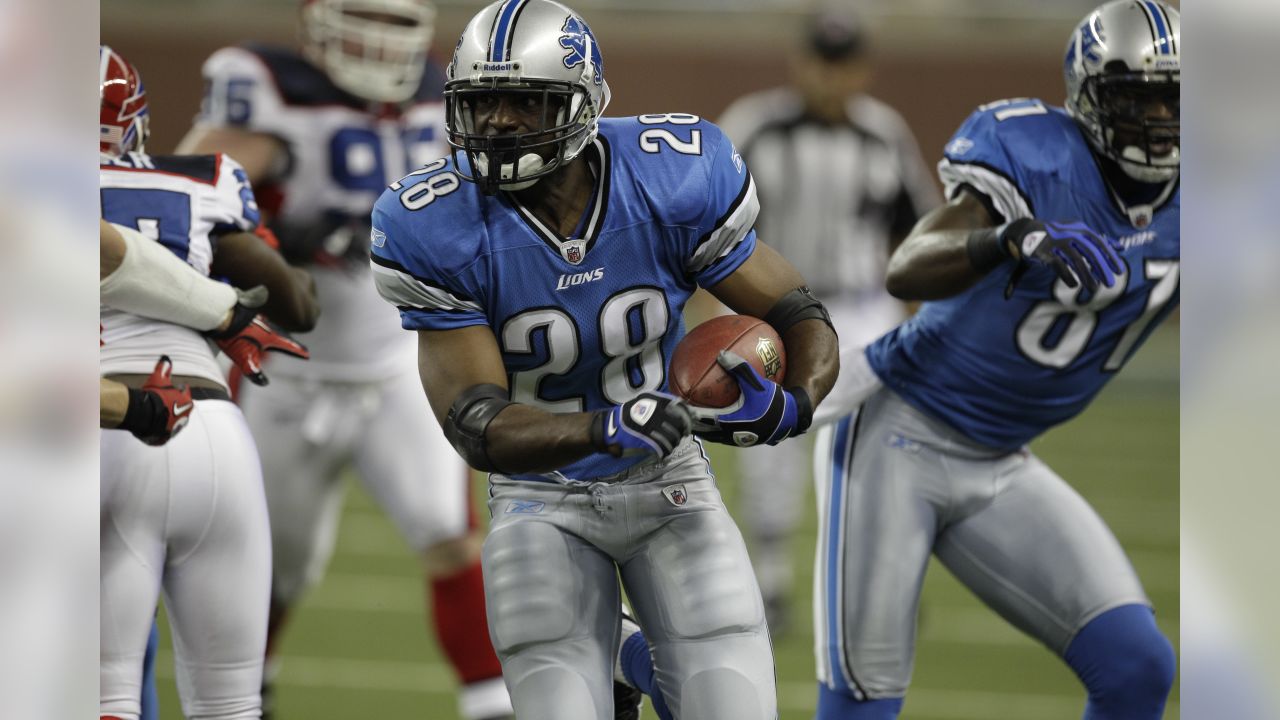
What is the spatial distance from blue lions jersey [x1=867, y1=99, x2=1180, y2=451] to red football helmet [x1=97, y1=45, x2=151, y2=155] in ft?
5.29

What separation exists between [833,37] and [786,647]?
7.33 ft

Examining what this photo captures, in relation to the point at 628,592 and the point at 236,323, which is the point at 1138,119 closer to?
the point at 628,592

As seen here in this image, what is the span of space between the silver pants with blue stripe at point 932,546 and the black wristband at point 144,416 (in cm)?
140

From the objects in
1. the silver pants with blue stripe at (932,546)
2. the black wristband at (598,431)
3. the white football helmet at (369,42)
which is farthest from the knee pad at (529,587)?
the white football helmet at (369,42)

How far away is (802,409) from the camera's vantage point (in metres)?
2.52

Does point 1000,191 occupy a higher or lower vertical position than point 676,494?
higher

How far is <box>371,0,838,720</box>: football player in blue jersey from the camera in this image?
256 cm

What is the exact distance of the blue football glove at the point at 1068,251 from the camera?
9.22 feet

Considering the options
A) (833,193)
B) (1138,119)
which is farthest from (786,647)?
(1138,119)

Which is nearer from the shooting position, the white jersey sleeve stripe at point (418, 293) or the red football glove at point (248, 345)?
the white jersey sleeve stripe at point (418, 293)

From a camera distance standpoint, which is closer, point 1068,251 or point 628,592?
point 628,592

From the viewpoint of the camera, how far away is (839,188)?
19.2 feet

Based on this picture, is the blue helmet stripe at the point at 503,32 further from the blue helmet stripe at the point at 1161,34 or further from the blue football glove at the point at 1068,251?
the blue helmet stripe at the point at 1161,34
